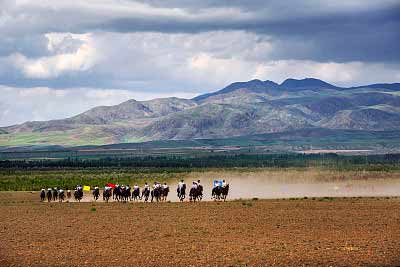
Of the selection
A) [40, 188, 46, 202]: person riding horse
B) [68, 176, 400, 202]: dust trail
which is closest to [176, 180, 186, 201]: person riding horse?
[40, 188, 46, 202]: person riding horse

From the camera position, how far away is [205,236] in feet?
127

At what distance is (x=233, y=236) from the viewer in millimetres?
38562

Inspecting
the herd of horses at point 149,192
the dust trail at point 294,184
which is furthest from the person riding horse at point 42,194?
the dust trail at point 294,184

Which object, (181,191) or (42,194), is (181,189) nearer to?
(181,191)

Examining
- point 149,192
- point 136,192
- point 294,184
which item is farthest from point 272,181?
point 149,192

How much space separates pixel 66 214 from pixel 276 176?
75938mm

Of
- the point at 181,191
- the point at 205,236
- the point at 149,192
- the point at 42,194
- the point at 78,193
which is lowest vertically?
the point at 42,194

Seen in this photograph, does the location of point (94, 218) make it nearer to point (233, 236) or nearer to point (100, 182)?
point (233, 236)

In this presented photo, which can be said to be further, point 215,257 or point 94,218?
point 94,218

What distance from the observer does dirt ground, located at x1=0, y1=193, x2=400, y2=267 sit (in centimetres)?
3086

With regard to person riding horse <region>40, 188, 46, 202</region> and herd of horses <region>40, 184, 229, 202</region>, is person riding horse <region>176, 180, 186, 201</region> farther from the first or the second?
person riding horse <region>40, 188, 46, 202</region>

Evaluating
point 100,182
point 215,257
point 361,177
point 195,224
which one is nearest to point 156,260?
point 215,257

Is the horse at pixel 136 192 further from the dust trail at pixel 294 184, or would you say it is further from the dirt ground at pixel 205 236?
the dust trail at pixel 294 184

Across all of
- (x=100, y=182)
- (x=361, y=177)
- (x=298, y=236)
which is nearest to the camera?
(x=298, y=236)
